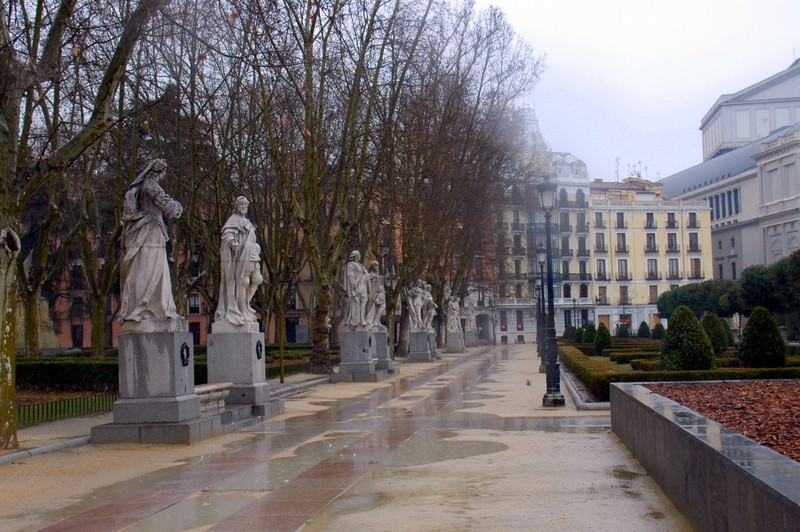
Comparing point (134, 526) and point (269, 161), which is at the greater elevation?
point (269, 161)

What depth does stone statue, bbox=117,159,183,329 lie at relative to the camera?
13500mm

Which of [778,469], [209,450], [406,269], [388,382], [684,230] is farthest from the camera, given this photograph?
[684,230]

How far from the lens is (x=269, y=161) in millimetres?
35000

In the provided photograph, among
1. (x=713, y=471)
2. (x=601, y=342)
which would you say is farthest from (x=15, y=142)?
(x=601, y=342)

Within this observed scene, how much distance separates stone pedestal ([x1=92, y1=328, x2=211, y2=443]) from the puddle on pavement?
3356 mm

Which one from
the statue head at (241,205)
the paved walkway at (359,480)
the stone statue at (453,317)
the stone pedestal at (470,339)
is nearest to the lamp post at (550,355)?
the paved walkway at (359,480)

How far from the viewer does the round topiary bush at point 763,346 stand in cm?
1958

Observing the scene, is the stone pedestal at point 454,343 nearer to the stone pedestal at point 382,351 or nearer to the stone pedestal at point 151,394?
the stone pedestal at point 382,351

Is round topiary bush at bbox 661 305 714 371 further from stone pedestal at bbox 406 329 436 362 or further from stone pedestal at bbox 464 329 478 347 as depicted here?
stone pedestal at bbox 464 329 478 347

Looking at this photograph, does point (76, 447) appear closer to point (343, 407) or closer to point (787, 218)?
point (343, 407)

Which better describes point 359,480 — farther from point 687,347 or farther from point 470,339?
point 470,339

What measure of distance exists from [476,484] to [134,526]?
3.49 metres

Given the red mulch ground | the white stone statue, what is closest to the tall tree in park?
the red mulch ground

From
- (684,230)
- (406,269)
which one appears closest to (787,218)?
(684,230)
